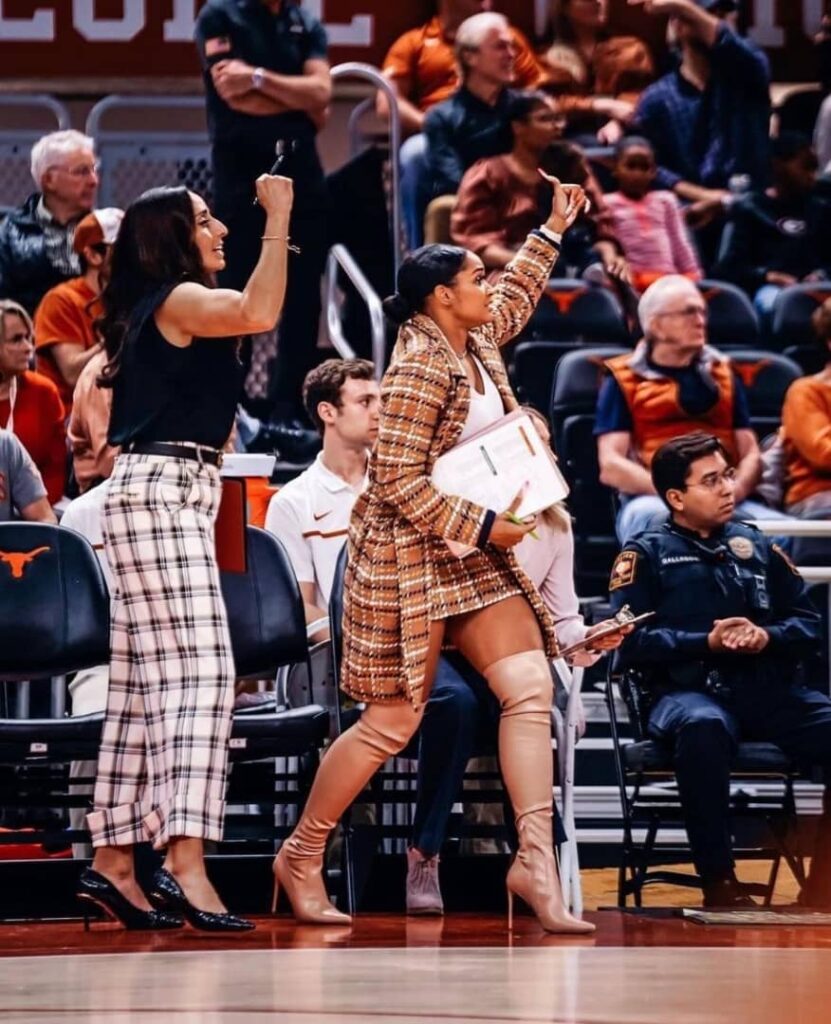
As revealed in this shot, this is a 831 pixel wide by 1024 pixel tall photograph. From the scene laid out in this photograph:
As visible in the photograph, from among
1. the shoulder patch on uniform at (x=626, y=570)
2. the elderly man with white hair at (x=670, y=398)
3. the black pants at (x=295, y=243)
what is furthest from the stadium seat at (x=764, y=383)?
the shoulder patch on uniform at (x=626, y=570)

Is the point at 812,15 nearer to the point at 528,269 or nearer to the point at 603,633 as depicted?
the point at 528,269

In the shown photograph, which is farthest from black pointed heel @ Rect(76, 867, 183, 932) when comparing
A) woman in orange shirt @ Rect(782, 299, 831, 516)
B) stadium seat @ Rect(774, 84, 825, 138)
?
stadium seat @ Rect(774, 84, 825, 138)

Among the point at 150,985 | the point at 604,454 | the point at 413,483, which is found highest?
the point at 604,454

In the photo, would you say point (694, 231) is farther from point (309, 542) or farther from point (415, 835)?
point (415, 835)

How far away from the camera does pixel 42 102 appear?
9.30 metres

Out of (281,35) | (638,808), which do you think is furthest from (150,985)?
(281,35)

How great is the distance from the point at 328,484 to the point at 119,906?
1.70 m

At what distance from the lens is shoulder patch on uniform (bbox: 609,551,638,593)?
5906 millimetres

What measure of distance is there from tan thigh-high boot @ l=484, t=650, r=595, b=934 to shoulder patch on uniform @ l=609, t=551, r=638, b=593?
1076mm

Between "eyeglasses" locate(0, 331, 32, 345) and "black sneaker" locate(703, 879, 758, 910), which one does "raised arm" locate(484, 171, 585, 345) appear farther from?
"eyeglasses" locate(0, 331, 32, 345)

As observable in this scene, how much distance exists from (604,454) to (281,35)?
2.17m

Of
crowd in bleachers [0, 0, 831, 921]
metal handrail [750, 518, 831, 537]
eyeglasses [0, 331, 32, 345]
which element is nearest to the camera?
metal handrail [750, 518, 831, 537]

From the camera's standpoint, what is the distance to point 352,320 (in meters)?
9.08

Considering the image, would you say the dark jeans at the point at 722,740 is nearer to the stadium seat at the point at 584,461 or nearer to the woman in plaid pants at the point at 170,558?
the woman in plaid pants at the point at 170,558
